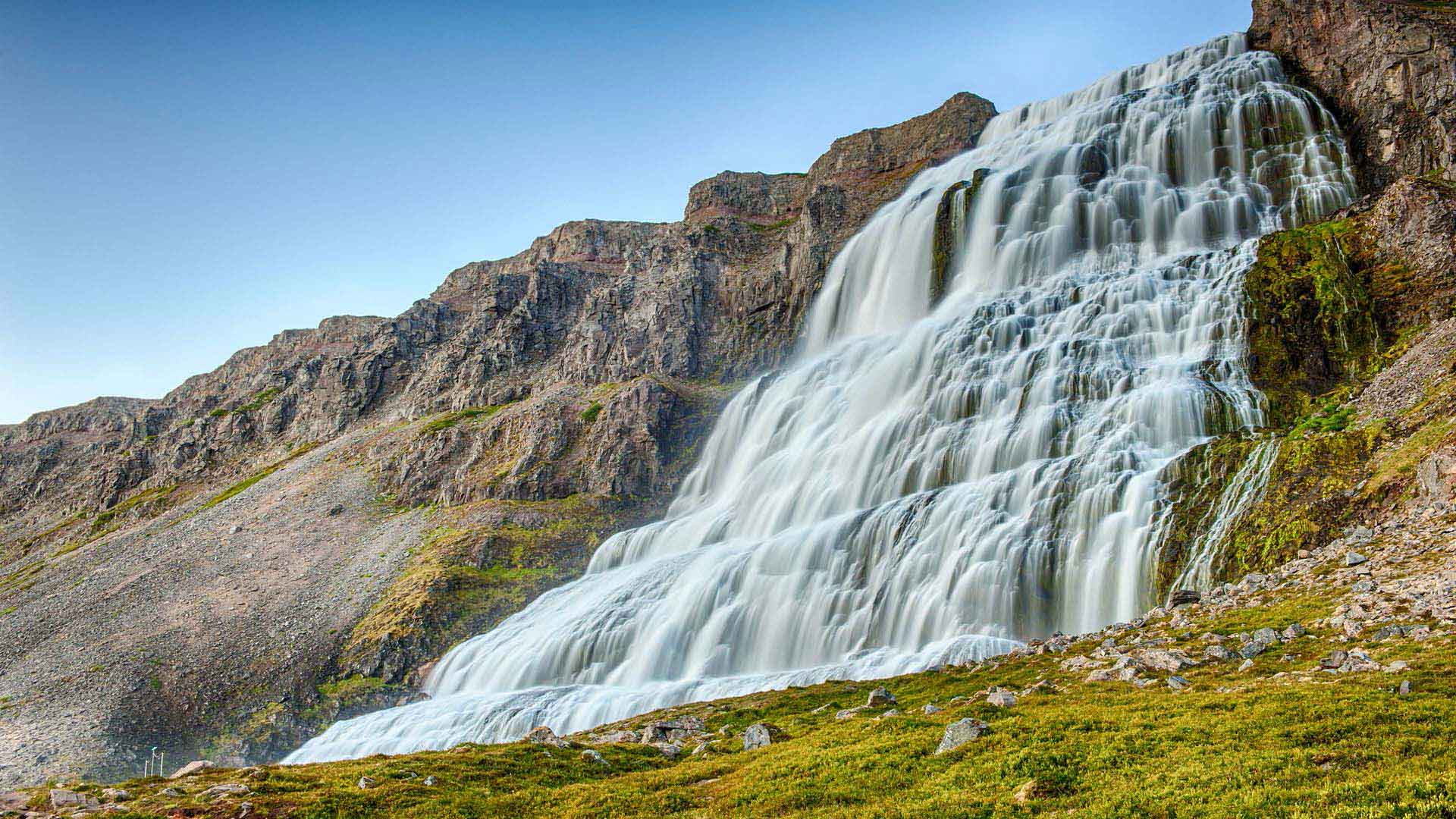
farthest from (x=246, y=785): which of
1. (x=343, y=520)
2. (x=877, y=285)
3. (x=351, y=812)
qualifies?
(x=877, y=285)

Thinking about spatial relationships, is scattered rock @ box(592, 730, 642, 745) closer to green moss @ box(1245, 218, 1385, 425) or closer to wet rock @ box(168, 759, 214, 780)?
wet rock @ box(168, 759, 214, 780)

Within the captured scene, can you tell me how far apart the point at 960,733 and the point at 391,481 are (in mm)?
73209

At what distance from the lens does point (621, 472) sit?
70.1m

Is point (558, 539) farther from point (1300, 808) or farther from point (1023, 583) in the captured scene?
point (1300, 808)

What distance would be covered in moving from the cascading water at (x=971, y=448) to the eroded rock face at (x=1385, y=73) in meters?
3.30

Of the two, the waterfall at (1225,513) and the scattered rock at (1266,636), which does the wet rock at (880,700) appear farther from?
the waterfall at (1225,513)

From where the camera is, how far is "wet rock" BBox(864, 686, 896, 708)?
2114 cm

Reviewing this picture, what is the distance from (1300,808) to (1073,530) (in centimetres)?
2128

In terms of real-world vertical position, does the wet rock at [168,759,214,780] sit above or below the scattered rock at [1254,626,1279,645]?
below

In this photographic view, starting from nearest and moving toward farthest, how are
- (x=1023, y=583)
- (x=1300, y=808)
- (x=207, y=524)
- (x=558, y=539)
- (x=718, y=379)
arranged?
(x=1300, y=808)
(x=1023, y=583)
(x=558, y=539)
(x=207, y=524)
(x=718, y=379)

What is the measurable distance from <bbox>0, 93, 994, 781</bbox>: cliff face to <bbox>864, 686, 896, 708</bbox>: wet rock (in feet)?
115

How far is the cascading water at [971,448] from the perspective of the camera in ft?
101

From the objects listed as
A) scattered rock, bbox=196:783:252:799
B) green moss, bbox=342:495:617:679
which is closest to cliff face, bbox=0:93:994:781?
green moss, bbox=342:495:617:679

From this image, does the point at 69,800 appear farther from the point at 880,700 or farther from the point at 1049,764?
the point at 1049,764
